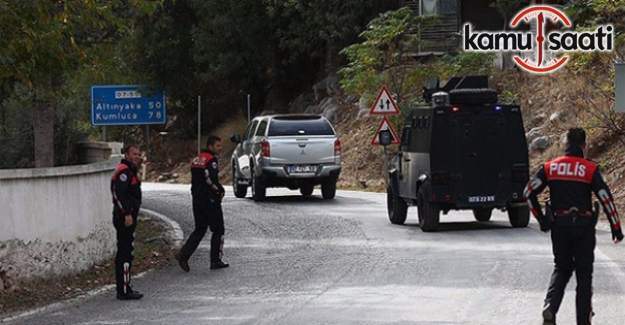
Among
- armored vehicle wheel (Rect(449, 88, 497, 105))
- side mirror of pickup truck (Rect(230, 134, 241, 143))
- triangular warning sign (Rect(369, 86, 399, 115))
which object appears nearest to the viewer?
armored vehicle wheel (Rect(449, 88, 497, 105))

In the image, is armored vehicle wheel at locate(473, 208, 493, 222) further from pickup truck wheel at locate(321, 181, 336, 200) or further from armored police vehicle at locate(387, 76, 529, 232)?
pickup truck wheel at locate(321, 181, 336, 200)

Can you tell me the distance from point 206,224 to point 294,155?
457 inches

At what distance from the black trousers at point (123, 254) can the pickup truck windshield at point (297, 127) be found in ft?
47.2

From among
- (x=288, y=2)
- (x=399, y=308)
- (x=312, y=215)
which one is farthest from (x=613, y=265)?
(x=288, y=2)

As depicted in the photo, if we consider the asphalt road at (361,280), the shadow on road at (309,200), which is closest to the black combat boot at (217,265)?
the asphalt road at (361,280)

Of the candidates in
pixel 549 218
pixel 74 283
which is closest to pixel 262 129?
pixel 74 283

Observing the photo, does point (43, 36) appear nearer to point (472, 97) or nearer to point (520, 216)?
point (472, 97)

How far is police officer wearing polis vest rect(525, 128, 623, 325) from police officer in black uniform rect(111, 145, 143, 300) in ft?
15.7

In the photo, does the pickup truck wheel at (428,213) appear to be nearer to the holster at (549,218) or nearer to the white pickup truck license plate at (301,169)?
the white pickup truck license plate at (301,169)

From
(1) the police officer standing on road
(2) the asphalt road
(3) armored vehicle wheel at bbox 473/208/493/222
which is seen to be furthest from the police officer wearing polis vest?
(3) armored vehicle wheel at bbox 473/208/493/222

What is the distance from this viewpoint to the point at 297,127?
27547 mm

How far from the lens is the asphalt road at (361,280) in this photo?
11398 mm

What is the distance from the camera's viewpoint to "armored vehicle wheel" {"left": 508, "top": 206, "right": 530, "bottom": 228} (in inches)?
787

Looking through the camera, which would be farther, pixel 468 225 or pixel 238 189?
pixel 238 189
